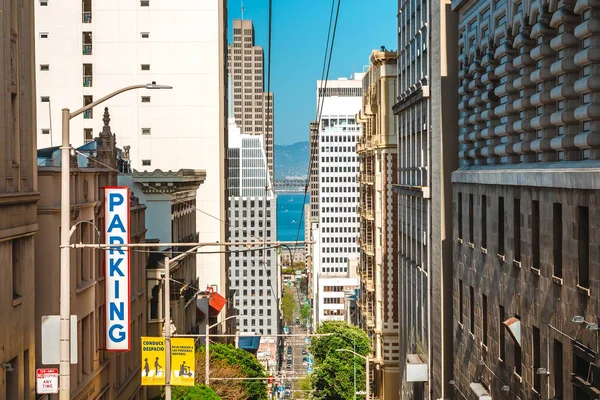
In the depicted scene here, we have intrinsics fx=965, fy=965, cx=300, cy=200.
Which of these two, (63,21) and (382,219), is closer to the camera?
(382,219)

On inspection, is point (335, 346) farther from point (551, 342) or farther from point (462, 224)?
point (551, 342)

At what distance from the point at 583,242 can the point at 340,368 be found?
65.8m

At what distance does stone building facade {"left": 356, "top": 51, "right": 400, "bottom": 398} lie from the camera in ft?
224

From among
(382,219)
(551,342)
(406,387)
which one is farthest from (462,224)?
(382,219)

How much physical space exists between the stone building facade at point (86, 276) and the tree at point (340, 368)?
39718mm

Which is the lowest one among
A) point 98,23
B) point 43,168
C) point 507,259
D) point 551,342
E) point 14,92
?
point 551,342

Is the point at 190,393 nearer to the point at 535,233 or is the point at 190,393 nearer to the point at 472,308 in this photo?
the point at 472,308

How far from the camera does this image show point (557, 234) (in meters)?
21.4

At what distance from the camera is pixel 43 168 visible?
30.1 meters

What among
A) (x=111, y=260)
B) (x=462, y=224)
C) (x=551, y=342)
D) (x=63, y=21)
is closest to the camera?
(x=551, y=342)

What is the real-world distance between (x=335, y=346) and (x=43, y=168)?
61281 mm

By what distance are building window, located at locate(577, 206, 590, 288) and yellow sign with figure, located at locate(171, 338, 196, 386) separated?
18.0m

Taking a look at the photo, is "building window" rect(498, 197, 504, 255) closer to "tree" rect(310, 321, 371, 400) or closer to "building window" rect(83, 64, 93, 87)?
"tree" rect(310, 321, 371, 400)

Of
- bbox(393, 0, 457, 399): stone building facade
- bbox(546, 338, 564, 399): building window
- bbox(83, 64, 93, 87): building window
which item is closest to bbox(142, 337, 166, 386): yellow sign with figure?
bbox(393, 0, 457, 399): stone building facade
